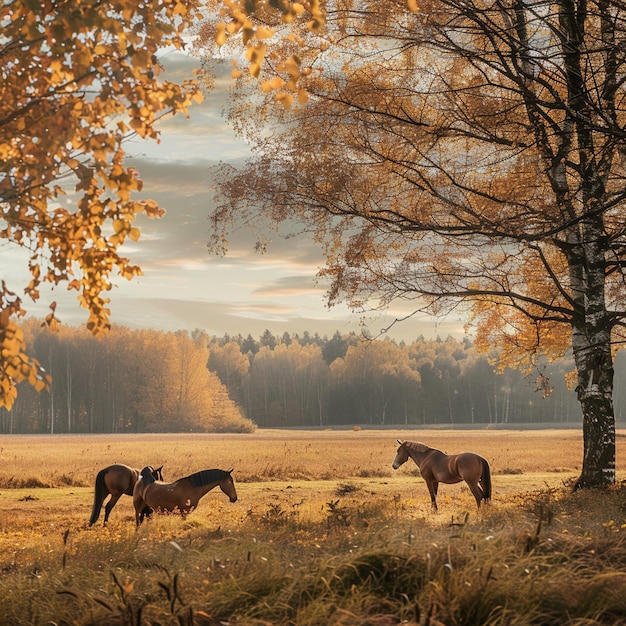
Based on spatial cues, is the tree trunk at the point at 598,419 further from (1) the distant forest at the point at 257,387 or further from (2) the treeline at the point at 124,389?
(2) the treeline at the point at 124,389

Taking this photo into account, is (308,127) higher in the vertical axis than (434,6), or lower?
lower

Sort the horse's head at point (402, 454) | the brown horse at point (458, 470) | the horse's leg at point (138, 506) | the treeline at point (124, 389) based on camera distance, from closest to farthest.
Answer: the horse's leg at point (138, 506) → the brown horse at point (458, 470) → the horse's head at point (402, 454) → the treeline at point (124, 389)

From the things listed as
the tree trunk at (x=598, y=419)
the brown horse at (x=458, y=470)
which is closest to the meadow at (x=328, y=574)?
the brown horse at (x=458, y=470)

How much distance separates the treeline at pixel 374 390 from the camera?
10956 cm

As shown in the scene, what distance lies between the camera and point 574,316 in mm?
15156

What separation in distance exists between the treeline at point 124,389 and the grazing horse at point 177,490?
Answer: 62763 mm

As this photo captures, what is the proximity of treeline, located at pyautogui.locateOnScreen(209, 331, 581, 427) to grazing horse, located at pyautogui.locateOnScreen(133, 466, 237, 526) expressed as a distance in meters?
91.2

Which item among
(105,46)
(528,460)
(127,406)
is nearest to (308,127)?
(105,46)

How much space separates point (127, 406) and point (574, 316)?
6995 centimetres

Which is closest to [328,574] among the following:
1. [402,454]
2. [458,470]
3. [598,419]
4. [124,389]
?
[458,470]

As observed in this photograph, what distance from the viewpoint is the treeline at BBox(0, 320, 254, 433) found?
7525 centimetres

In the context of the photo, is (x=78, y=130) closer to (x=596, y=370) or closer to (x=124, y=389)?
(x=596, y=370)

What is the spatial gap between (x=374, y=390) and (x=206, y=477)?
3844 inches

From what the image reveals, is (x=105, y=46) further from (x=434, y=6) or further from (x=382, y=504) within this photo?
(x=382, y=504)
